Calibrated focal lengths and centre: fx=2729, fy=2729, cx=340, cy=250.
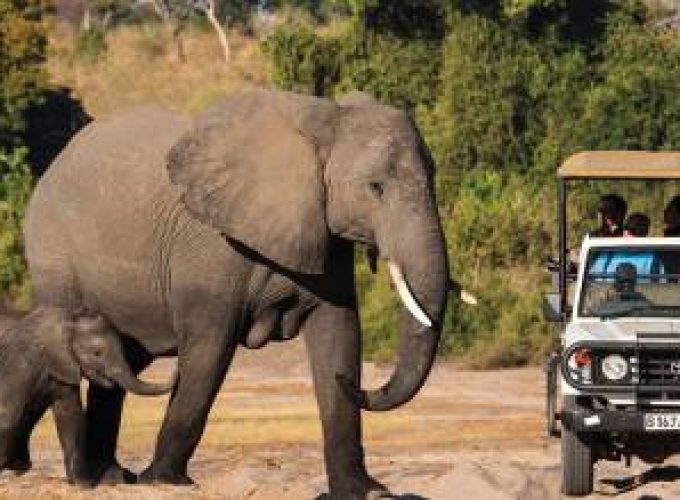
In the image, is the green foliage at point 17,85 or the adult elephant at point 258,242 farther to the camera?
the green foliage at point 17,85

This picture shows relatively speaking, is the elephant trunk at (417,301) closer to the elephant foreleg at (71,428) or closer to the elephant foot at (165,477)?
the elephant foot at (165,477)

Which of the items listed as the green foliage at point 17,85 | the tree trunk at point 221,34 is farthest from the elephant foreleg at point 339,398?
the tree trunk at point 221,34

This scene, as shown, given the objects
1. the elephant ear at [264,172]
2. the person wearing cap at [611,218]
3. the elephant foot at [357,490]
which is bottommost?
the elephant foot at [357,490]

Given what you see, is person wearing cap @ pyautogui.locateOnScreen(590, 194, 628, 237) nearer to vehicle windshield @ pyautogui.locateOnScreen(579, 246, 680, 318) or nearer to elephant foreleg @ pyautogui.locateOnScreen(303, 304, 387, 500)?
vehicle windshield @ pyautogui.locateOnScreen(579, 246, 680, 318)

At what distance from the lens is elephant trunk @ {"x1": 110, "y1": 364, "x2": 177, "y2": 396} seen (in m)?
16.2

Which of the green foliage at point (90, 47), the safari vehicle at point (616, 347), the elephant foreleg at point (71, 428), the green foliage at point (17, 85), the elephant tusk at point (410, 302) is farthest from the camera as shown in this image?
the green foliage at point (90, 47)

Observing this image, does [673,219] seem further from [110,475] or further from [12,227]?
[12,227]

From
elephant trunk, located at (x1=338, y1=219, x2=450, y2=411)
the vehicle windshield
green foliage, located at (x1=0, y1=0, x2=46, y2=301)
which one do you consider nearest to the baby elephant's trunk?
elephant trunk, located at (x1=338, y1=219, x2=450, y2=411)

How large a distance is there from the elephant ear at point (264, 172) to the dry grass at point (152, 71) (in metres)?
38.1

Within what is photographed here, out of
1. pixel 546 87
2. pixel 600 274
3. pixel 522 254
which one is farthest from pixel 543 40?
pixel 600 274

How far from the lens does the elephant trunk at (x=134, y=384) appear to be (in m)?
16.2

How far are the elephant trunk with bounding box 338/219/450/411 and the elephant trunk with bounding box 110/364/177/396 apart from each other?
5.45ft

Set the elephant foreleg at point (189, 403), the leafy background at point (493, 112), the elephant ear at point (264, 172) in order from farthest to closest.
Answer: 1. the leafy background at point (493, 112)
2. the elephant foreleg at point (189, 403)
3. the elephant ear at point (264, 172)

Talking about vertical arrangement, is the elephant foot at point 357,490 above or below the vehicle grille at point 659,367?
below
